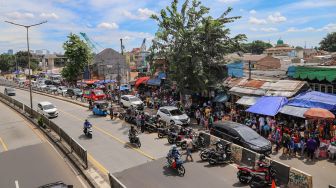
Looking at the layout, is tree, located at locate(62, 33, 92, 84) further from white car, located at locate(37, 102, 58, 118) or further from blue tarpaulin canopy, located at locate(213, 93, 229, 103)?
blue tarpaulin canopy, located at locate(213, 93, 229, 103)

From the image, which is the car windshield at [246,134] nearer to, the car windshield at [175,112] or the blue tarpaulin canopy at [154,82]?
the car windshield at [175,112]

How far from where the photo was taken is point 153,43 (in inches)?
1244

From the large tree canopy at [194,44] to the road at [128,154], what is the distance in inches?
287

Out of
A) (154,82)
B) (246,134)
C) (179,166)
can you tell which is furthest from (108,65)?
(179,166)

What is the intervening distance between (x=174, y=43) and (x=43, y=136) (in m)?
14.4

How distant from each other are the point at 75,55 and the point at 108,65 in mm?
14500

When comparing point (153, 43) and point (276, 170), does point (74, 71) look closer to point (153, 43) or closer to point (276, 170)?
point (153, 43)

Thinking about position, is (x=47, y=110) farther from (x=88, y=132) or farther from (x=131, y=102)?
(x=88, y=132)

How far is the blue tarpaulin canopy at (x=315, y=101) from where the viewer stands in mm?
21141

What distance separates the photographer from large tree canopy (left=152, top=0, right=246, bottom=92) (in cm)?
2944

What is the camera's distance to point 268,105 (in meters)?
23.9

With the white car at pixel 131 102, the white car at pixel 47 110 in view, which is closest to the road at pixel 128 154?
the white car at pixel 47 110

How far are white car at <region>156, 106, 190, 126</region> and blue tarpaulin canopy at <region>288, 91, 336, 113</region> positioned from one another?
27.8 feet

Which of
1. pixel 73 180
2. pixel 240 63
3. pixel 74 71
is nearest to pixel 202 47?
pixel 240 63
